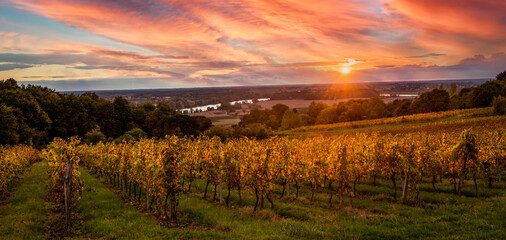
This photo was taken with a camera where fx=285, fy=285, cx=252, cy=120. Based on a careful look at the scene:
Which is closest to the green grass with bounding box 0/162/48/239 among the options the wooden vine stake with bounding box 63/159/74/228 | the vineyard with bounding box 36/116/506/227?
the wooden vine stake with bounding box 63/159/74/228

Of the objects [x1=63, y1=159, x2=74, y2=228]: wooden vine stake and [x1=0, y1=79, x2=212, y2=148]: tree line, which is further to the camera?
[x1=0, y1=79, x2=212, y2=148]: tree line

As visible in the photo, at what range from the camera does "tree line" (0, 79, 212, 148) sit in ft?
141

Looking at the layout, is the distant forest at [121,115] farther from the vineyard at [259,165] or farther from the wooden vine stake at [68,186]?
the wooden vine stake at [68,186]

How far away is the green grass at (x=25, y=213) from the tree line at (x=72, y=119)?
104 ft

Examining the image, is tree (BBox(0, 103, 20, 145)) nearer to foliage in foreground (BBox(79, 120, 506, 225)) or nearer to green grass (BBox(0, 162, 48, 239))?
green grass (BBox(0, 162, 48, 239))

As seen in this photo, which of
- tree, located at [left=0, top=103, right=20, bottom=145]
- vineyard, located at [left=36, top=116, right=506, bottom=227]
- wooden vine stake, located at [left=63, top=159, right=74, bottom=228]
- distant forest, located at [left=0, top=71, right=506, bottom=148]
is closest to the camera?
wooden vine stake, located at [left=63, top=159, right=74, bottom=228]

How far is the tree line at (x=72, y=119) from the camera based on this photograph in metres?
42.9

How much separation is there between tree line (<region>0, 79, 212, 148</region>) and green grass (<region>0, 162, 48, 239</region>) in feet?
104

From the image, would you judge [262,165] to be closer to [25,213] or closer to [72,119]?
[25,213]

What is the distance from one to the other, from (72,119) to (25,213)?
179 feet

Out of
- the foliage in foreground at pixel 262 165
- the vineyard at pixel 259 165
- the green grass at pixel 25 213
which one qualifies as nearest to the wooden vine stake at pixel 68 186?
the vineyard at pixel 259 165

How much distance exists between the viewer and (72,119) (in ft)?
190

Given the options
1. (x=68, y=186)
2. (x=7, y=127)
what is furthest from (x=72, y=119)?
(x=68, y=186)

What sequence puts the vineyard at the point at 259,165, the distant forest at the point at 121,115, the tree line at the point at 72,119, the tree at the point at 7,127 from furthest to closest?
the distant forest at the point at 121,115 < the tree line at the point at 72,119 < the tree at the point at 7,127 < the vineyard at the point at 259,165
